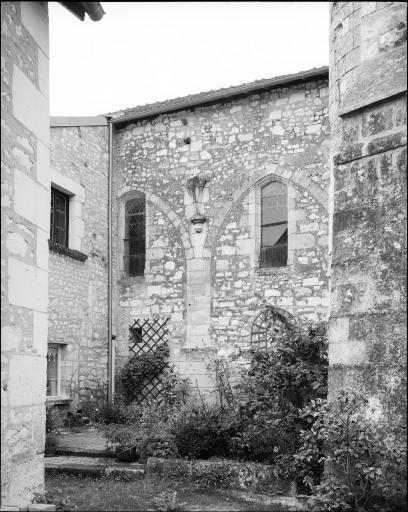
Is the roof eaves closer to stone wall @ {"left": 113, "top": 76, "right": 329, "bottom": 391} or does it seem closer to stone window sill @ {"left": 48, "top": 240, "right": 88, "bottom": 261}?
stone window sill @ {"left": 48, "top": 240, "right": 88, "bottom": 261}

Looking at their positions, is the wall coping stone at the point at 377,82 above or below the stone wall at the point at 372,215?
above

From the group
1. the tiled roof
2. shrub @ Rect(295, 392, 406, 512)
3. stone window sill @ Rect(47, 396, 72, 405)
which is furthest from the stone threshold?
the tiled roof

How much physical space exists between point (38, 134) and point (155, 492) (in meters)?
3.53

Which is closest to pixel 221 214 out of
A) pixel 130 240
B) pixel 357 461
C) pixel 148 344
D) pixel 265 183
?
pixel 265 183

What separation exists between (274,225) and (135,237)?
2.99m

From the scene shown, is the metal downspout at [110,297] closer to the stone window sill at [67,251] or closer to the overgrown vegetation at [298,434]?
the stone window sill at [67,251]

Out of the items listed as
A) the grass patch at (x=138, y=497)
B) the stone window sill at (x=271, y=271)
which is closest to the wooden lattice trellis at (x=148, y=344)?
the stone window sill at (x=271, y=271)

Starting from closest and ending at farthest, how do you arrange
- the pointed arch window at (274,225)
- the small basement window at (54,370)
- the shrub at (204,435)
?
1. the shrub at (204,435)
2. the small basement window at (54,370)
3. the pointed arch window at (274,225)

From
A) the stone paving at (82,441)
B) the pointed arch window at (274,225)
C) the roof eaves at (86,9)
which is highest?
the roof eaves at (86,9)

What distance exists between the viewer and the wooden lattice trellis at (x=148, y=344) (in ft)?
39.6

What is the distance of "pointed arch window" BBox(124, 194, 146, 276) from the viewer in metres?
13.0

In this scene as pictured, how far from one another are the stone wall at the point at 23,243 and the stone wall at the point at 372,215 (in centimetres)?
257

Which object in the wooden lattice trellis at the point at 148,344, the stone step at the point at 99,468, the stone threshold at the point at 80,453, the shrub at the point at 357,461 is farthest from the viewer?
the wooden lattice trellis at the point at 148,344

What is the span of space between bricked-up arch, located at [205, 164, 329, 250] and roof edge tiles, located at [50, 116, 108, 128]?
3056 millimetres
